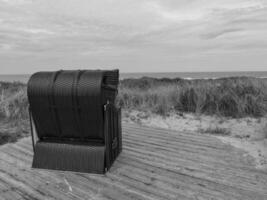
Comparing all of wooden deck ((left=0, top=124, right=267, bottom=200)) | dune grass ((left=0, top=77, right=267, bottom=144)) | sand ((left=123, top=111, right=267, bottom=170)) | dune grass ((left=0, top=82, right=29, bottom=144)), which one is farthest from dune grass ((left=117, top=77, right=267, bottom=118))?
dune grass ((left=0, top=82, right=29, bottom=144))

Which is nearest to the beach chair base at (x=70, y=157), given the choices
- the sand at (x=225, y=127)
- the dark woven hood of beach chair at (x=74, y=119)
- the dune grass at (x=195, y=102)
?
the dark woven hood of beach chair at (x=74, y=119)

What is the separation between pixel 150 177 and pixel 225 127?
3041 millimetres

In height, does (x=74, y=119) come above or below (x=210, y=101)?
above

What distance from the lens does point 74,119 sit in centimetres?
204

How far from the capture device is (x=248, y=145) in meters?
3.08

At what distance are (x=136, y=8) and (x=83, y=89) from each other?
7.88 metres

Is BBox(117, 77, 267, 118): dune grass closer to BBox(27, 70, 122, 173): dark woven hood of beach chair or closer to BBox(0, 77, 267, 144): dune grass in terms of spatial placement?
BBox(0, 77, 267, 144): dune grass

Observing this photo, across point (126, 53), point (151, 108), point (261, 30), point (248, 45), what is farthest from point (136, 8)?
point (248, 45)

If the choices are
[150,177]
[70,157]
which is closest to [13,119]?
[70,157]

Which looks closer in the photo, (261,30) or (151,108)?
(151,108)

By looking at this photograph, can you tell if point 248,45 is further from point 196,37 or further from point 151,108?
point 151,108

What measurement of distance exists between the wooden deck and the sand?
1.08 feet

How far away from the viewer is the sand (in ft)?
9.66

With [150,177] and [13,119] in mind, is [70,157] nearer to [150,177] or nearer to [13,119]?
[150,177]
